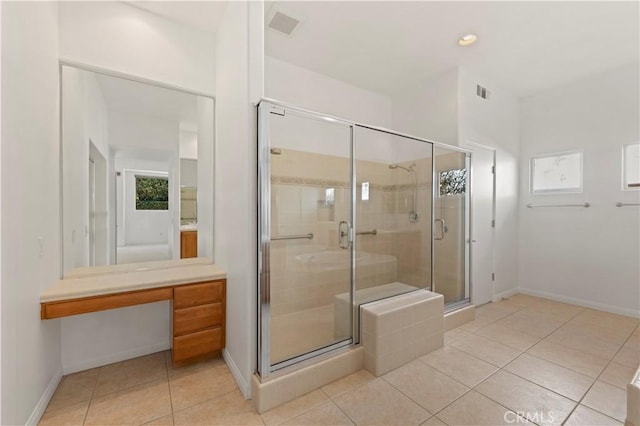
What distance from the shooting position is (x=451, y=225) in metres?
3.38

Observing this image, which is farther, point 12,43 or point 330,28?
point 330,28

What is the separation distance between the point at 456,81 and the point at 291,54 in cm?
197

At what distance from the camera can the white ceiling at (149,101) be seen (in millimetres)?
2195

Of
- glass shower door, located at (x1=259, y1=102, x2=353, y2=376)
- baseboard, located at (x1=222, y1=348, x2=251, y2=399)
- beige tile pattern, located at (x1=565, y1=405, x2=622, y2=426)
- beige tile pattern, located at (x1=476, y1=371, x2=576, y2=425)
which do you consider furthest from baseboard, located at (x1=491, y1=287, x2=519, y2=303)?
baseboard, located at (x1=222, y1=348, x2=251, y2=399)

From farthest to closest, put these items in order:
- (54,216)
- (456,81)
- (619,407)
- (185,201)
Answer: (456,81)
(185,201)
(54,216)
(619,407)

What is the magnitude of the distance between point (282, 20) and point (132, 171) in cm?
192

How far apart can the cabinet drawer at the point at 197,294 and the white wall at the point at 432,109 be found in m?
A: 3.06

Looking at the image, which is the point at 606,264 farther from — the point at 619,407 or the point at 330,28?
the point at 330,28

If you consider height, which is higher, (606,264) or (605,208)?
(605,208)

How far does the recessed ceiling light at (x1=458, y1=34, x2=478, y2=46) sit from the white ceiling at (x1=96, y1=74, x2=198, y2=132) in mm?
2689

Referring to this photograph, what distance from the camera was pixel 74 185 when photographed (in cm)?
207

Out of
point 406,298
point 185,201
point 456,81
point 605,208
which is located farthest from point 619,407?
point 185,201

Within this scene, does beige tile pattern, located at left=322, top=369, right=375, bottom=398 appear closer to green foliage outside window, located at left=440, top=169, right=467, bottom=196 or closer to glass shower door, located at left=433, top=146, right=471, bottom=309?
glass shower door, located at left=433, top=146, right=471, bottom=309

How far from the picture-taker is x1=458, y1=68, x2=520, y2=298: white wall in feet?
10.9
